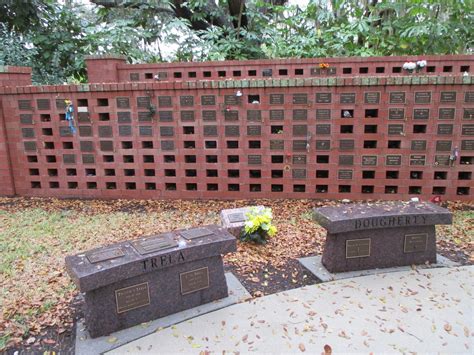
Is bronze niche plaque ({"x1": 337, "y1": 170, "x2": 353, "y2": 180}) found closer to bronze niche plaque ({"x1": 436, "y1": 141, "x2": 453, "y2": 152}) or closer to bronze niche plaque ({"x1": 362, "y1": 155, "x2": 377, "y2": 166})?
bronze niche plaque ({"x1": 362, "y1": 155, "x2": 377, "y2": 166})

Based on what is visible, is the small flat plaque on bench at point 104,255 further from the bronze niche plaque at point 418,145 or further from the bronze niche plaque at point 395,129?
the bronze niche plaque at point 418,145

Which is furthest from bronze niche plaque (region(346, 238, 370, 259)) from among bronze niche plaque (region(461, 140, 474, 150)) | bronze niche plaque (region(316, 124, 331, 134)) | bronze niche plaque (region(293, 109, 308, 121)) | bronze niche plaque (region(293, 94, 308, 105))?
bronze niche plaque (region(461, 140, 474, 150))

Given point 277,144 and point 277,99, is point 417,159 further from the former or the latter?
point 277,99

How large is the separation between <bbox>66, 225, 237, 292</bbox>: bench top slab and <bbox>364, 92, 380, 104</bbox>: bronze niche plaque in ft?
11.4

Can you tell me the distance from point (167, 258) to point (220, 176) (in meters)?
3.29

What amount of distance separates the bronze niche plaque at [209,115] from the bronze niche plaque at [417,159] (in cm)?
309

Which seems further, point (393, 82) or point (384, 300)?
point (393, 82)

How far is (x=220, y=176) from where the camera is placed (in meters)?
5.89

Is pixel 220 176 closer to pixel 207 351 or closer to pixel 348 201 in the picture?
pixel 348 201

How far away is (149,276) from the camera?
8.77ft

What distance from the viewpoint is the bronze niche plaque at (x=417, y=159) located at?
5.44 meters

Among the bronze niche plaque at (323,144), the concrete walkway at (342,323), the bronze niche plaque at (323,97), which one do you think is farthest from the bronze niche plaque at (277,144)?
the concrete walkway at (342,323)

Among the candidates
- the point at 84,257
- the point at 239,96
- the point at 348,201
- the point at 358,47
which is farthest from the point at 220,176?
the point at 358,47

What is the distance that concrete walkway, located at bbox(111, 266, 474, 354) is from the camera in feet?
7.95
